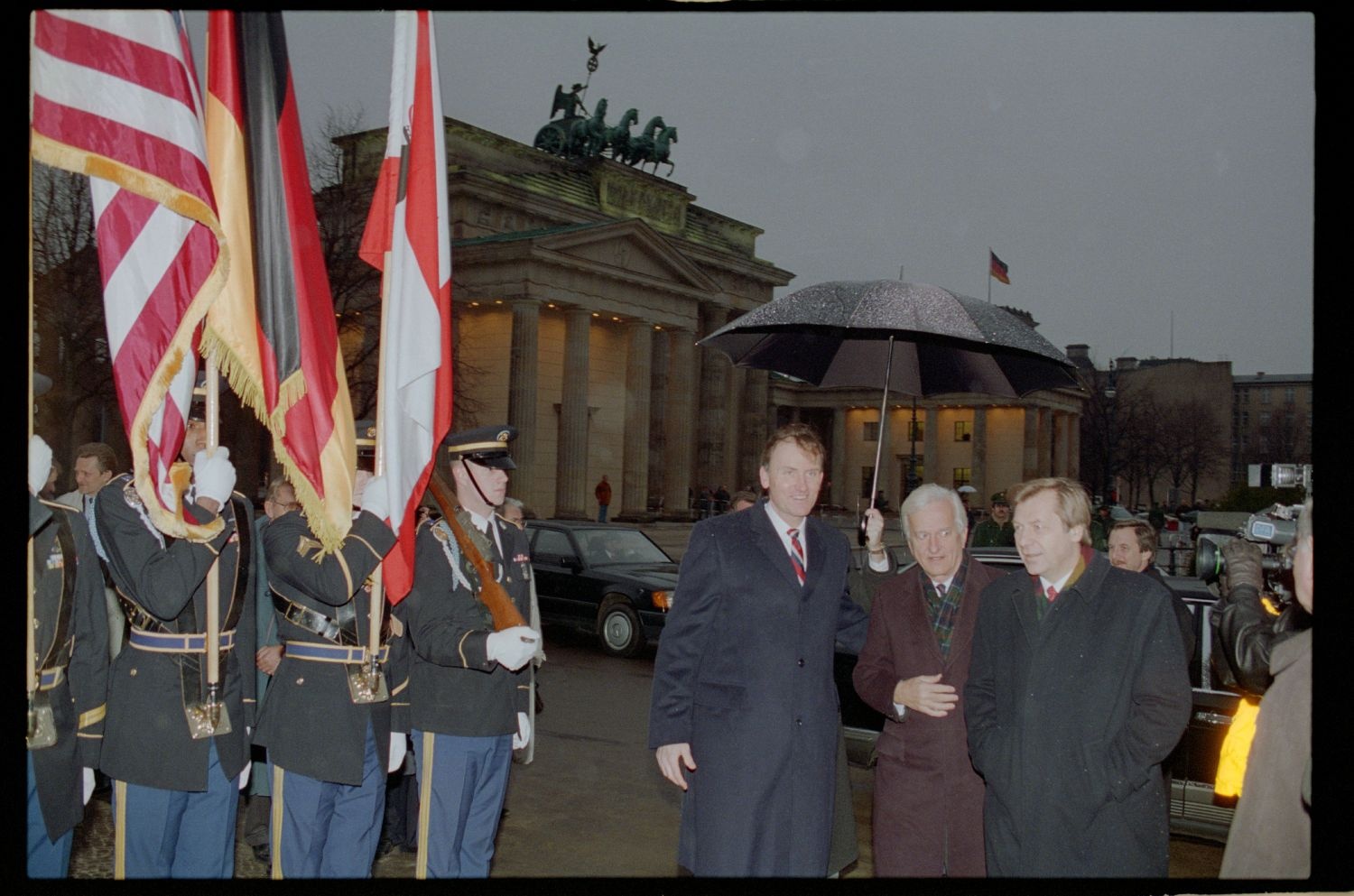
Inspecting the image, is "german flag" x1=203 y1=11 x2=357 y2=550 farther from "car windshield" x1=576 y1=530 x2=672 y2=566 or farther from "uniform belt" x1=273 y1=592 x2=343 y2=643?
"car windshield" x1=576 y1=530 x2=672 y2=566

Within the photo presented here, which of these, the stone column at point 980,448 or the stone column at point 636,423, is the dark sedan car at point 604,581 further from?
the stone column at point 980,448

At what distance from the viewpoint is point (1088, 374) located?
79.6m

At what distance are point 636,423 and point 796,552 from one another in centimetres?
3979

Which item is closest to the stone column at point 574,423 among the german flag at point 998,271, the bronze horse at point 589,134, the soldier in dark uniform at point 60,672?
the bronze horse at point 589,134

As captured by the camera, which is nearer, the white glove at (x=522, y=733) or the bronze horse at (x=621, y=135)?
the white glove at (x=522, y=733)

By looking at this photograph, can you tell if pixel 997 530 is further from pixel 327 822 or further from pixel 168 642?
pixel 168 642

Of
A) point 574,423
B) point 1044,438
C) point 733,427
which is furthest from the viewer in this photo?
point 1044,438

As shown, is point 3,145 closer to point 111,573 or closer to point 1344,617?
point 111,573

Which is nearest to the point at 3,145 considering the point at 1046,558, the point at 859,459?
the point at 1046,558

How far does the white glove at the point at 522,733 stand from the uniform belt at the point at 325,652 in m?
0.80

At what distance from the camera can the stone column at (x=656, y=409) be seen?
45906 mm

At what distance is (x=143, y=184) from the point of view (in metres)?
4.16

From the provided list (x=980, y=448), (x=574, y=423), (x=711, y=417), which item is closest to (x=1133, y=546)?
(x=574, y=423)
